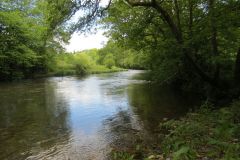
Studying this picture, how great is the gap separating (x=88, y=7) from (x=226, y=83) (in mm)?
7198

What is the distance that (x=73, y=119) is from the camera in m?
12.5

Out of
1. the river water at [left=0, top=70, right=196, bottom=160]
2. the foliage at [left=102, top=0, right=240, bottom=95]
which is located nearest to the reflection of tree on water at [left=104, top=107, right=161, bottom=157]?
the river water at [left=0, top=70, right=196, bottom=160]

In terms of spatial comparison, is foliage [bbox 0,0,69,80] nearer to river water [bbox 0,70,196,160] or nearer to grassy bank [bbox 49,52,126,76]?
grassy bank [bbox 49,52,126,76]

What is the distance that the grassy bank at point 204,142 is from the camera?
5344 mm

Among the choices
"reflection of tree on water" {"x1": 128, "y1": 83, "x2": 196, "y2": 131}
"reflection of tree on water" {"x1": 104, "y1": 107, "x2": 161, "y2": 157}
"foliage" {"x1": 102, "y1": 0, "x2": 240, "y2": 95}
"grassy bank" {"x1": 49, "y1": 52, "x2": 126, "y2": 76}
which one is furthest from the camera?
"grassy bank" {"x1": 49, "y1": 52, "x2": 126, "y2": 76}

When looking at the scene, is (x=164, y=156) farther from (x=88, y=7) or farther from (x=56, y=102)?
(x=56, y=102)

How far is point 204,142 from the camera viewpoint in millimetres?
6371

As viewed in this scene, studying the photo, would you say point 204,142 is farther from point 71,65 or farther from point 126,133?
point 71,65

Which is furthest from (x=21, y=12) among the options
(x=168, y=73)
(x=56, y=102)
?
(x=168, y=73)

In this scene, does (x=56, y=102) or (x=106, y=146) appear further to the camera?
(x=56, y=102)

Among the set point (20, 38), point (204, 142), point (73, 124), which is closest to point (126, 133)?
point (73, 124)

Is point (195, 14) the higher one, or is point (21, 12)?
point (21, 12)

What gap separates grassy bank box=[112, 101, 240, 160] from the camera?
17.5 ft

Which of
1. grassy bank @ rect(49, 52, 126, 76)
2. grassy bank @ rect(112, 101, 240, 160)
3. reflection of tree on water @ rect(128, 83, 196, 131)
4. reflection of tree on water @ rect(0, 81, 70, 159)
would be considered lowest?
reflection of tree on water @ rect(0, 81, 70, 159)
